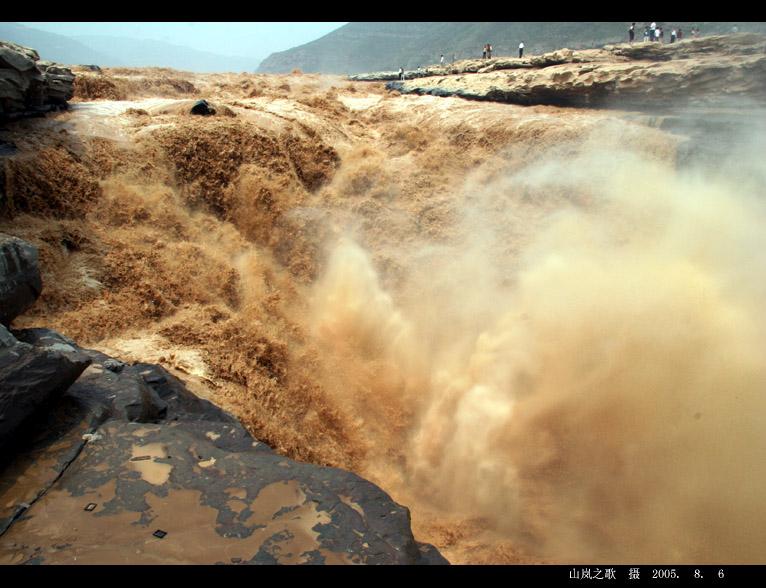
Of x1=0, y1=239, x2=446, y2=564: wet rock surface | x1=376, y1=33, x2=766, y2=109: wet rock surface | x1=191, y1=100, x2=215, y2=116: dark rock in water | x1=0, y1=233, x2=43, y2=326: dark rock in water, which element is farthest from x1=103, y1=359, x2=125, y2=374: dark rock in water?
x1=376, y1=33, x2=766, y2=109: wet rock surface

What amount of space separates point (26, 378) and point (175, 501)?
1381 millimetres

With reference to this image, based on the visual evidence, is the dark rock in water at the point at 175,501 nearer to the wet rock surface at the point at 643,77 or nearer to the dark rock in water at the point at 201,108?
the dark rock in water at the point at 201,108

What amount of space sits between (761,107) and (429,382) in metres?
6.78

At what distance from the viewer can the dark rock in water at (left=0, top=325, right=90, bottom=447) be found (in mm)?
3314

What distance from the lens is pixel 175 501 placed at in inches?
120

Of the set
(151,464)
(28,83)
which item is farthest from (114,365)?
(28,83)

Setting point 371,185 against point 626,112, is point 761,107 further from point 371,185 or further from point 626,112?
point 371,185

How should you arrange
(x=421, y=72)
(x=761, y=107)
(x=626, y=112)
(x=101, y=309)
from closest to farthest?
(x=101, y=309) → (x=761, y=107) → (x=626, y=112) → (x=421, y=72)

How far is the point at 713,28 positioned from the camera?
A: 1347 inches

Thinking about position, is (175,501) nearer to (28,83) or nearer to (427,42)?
(28,83)

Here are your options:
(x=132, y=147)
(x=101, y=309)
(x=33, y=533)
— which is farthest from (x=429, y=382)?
(x=132, y=147)

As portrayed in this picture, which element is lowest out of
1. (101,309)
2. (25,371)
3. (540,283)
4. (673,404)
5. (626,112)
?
(673,404)

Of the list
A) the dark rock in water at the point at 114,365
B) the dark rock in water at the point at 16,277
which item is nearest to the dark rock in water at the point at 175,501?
the dark rock in water at the point at 114,365

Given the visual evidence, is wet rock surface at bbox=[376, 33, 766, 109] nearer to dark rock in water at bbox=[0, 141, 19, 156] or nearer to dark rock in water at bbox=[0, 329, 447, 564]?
dark rock in water at bbox=[0, 329, 447, 564]
